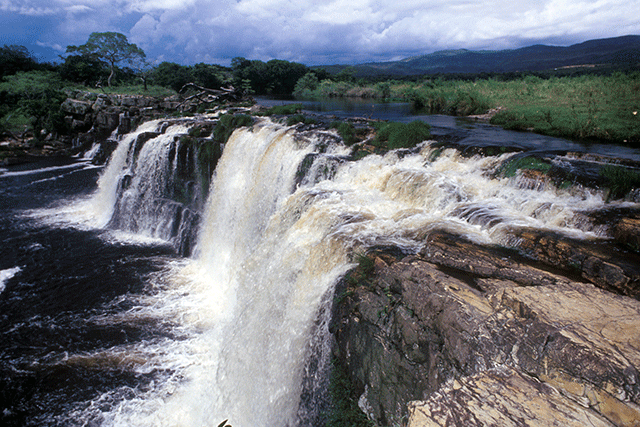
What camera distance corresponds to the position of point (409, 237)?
19.4 ft

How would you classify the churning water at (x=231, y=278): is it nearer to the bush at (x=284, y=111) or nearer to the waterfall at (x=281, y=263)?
the waterfall at (x=281, y=263)

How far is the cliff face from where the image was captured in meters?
2.89

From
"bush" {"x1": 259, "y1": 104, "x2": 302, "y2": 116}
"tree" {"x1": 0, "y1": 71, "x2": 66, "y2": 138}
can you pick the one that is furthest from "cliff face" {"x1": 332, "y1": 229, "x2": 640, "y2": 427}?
"tree" {"x1": 0, "y1": 71, "x2": 66, "y2": 138}

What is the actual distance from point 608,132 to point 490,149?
5218 millimetres

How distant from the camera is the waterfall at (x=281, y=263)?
568cm

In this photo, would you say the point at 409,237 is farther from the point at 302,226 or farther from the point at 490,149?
the point at 490,149

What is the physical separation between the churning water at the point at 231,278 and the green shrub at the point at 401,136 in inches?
27.2

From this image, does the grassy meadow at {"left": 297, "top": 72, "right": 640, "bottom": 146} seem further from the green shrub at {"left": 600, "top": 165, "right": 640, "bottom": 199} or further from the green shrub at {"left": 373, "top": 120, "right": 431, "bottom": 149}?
the green shrub at {"left": 600, "top": 165, "right": 640, "bottom": 199}

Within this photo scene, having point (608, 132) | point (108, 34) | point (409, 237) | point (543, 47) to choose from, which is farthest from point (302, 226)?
point (543, 47)

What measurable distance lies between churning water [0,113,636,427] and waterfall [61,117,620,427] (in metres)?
0.03

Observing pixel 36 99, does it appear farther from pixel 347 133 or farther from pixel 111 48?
pixel 347 133

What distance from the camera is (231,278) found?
30.0ft

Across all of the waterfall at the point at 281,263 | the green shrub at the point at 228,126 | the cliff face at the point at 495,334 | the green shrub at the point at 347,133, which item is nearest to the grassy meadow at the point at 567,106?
the waterfall at the point at 281,263

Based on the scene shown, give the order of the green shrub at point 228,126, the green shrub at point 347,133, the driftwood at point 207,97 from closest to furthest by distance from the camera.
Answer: the green shrub at point 347,133 < the green shrub at point 228,126 < the driftwood at point 207,97
